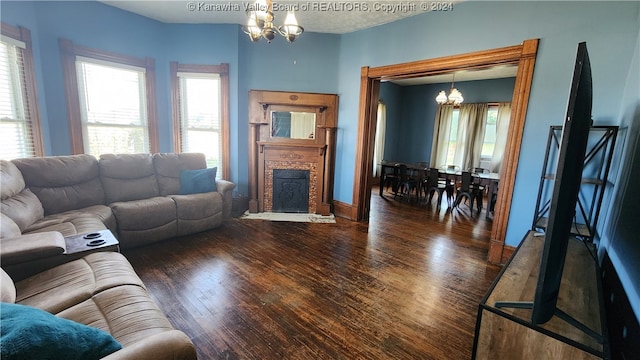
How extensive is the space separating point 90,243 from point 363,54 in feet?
12.9

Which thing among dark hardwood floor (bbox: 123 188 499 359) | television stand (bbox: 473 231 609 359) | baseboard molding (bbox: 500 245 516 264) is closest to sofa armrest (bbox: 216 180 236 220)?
dark hardwood floor (bbox: 123 188 499 359)

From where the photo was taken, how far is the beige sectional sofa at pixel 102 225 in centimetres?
136

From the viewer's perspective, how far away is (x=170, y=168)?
12.6 ft

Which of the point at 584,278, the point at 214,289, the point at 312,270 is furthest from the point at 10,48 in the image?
the point at 584,278

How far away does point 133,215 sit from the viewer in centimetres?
308

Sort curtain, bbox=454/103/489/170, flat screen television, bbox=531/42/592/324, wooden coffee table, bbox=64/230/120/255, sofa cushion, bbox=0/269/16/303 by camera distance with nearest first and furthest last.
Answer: flat screen television, bbox=531/42/592/324
sofa cushion, bbox=0/269/16/303
wooden coffee table, bbox=64/230/120/255
curtain, bbox=454/103/489/170

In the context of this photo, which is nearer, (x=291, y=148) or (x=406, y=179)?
(x=291, y=148)

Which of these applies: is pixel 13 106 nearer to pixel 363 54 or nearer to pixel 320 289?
pixel 320 289

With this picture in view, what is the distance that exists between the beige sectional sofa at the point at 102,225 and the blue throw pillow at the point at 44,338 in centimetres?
9

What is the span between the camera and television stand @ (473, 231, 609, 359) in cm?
113

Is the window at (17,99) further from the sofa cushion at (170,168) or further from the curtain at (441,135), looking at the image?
the curtain at (441,135)

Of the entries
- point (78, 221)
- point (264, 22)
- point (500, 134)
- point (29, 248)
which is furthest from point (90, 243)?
point (500, 134)

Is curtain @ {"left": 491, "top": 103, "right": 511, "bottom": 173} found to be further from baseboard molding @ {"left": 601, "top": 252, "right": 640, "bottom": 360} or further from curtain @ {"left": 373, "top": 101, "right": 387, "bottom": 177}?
baseboard molding @ {"left": 601, "top": 252, "right": 640, "bottom": 360}

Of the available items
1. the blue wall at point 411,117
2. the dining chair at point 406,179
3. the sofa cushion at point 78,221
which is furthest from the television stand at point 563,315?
the blue wall at point 411,117
